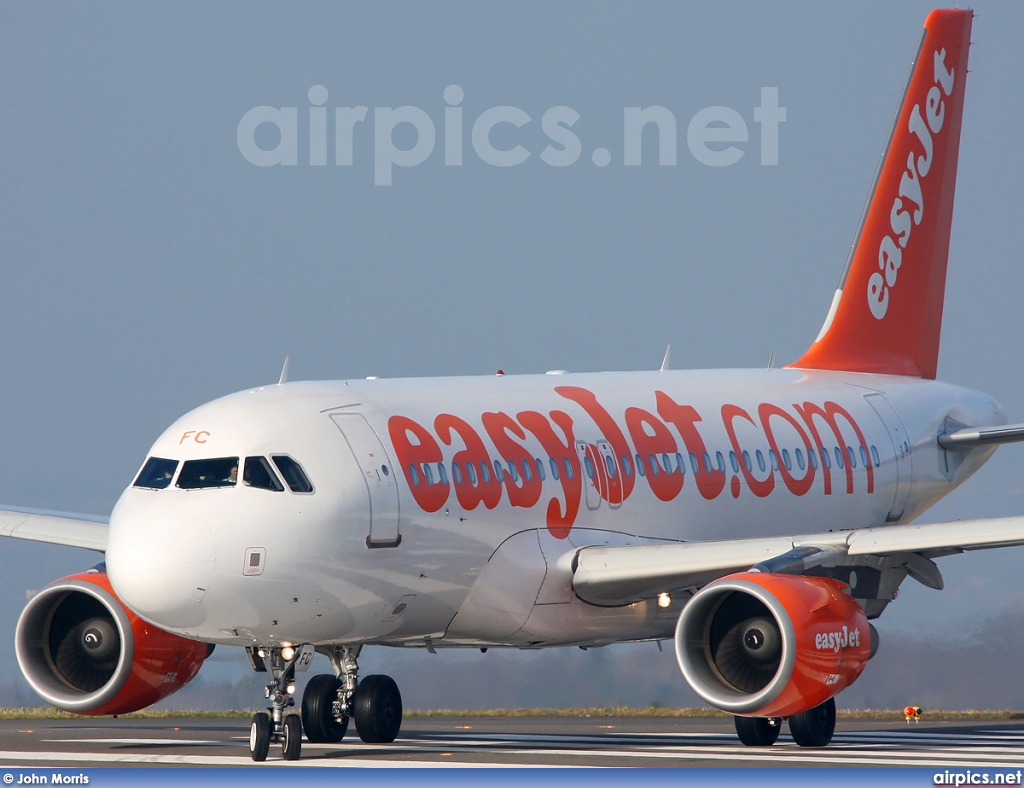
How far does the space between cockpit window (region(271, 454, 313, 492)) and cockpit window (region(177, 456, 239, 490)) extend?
0.46 meters

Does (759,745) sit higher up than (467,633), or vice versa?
(467,633)

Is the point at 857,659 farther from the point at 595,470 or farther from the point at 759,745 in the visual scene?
the point at 595,470

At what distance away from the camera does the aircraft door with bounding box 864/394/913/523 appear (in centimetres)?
3080

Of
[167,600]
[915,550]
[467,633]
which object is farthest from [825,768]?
[167,600]

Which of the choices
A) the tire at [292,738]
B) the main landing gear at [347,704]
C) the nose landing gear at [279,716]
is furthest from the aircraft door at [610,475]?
the tire at [292,738]

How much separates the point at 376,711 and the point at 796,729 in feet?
16.7

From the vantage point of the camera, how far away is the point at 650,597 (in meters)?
24.3

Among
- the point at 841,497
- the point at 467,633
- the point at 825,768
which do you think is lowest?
the point at 825,768

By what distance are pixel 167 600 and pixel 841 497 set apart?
A: 1306 cm

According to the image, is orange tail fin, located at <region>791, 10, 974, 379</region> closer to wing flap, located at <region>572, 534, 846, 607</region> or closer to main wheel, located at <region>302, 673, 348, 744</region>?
wing flap, located at <region>572, 534, 846, 607</region>

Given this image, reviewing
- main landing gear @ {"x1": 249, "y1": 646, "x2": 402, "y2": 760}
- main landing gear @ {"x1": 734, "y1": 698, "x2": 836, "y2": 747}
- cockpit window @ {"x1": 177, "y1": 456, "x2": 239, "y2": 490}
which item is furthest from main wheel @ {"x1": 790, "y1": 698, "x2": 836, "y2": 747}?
cockpit window @ {"x1": 177, "y1": 456, "x2": 239, "y2": 490}

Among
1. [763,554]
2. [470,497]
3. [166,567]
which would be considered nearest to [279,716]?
[166,567]

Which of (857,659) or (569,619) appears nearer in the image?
(857,659)

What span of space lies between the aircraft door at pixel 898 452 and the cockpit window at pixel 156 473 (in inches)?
554
